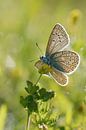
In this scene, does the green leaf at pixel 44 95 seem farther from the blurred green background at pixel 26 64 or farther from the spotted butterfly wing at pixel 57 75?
the blurred green background at pixel 26 64

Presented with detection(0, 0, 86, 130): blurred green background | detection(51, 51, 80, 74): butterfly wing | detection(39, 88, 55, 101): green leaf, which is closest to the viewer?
detection(39, 88, 55, 101): green leaf

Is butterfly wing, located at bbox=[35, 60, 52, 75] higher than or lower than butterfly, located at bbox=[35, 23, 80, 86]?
lower

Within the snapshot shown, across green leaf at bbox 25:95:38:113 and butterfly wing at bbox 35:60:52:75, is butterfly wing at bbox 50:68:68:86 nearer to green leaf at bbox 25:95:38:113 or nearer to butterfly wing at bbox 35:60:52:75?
butterfly wing at bbox 35:60:52:75

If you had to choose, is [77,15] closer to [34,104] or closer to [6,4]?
[6,4]

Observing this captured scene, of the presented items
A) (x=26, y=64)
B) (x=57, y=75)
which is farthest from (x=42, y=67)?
(x=26, y=64)

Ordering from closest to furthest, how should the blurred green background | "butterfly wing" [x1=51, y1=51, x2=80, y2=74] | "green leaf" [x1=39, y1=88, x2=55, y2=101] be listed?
"green leaf" [x1=39, y1=88, x2=55, y2=101] → "butterfly wing" [x1=51, y1=51, x2=80, y2=74] → the blurred green background

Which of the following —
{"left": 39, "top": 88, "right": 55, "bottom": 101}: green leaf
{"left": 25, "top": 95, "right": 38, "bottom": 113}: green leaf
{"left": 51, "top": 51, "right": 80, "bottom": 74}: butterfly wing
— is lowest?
{"left": 25, "top": 95, "right": 38, "bottom": 113}: green leaf

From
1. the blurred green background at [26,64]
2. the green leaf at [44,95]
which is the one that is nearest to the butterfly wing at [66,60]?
the green leaf at [44,95]

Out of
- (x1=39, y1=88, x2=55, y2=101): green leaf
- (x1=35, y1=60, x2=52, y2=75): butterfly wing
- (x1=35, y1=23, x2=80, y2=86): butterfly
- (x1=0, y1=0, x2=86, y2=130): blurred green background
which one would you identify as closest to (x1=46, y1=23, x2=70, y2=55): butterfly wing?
(x1=35, y1=23, x2=80, y2=86): butterfly
